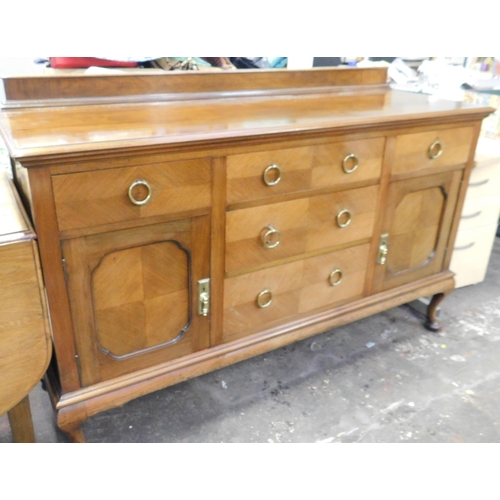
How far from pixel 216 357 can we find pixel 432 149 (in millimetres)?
1023

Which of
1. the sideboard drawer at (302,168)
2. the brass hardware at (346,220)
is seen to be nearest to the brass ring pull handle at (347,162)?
the sideboard drawer at (302,168)

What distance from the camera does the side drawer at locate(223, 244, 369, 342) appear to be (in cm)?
151

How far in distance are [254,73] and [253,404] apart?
1.15 metres

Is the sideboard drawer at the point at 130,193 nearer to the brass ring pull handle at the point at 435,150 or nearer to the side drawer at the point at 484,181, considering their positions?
the brass ring pull handle at the point at 435,150

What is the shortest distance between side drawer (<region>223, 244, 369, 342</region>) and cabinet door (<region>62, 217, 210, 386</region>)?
119 mm

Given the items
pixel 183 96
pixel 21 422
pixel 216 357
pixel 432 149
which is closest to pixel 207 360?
pixel 216 357

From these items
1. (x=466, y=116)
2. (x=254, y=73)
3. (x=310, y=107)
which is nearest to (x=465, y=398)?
(x=466, y=116)

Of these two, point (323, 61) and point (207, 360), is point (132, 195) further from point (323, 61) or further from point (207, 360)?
point (323, 61)

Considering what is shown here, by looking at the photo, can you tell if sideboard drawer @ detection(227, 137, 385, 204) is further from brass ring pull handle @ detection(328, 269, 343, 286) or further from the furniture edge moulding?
the furniture edge moulding

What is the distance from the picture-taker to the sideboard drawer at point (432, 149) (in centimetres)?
166

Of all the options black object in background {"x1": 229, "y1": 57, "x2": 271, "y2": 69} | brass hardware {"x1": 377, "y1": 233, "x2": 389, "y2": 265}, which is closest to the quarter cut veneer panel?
brass hardware {"x1": 377, "y1": 233, "x2": 389, "y2": 265}

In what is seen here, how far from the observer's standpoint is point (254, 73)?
68.7 inches

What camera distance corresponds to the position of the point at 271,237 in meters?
1.47
